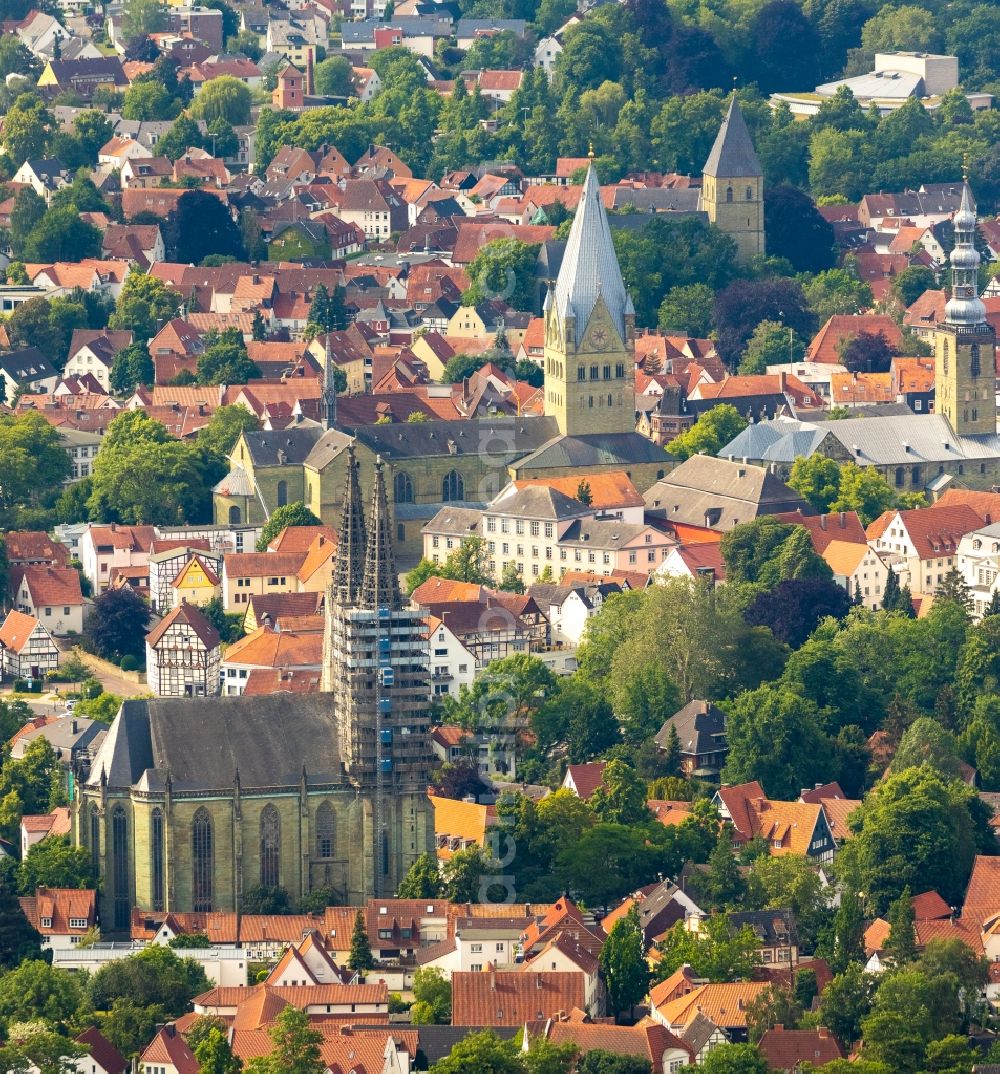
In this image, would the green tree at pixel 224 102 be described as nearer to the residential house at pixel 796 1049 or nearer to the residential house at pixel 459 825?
the residential house at pixel 459 825

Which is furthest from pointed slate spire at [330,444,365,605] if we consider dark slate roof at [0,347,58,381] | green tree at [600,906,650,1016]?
dark slate roof at [0,347,58,381]

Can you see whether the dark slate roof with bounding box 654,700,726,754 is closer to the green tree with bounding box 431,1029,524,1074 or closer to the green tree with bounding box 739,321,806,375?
the green tree with bounding box 431,1029,524,1074

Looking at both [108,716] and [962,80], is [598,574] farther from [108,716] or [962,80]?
[962,80]

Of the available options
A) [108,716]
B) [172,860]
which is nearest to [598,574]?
[108,716]

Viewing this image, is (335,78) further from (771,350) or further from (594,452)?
(594,452)

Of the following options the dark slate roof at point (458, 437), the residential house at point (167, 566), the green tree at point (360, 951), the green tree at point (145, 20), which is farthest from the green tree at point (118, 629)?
the green tree at point (145, 20)
